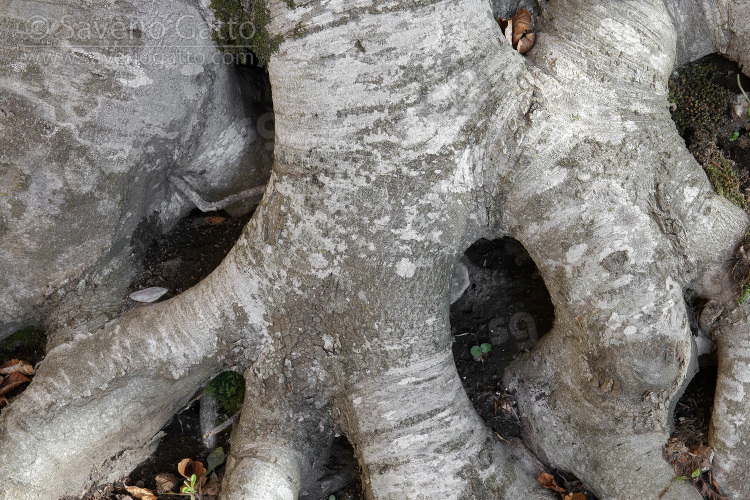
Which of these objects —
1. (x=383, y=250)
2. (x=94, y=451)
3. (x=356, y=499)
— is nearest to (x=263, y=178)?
(x=383, y=250)

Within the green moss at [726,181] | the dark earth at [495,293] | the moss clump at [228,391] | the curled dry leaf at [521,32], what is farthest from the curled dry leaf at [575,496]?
the curled dry leaf at [521,32]

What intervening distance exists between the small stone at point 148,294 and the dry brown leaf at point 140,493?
98 cm

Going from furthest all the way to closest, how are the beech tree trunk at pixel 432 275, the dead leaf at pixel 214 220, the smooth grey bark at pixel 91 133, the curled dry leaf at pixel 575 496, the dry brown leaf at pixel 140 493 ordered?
the dead leaf at pixel 214 220 < the dry brown leaf at pixel 140 493 < the curled dry leaf at pixel 575 496 < the smooth grey bark at pixel 91 133 < the beech tree trunk at pixel 432 275

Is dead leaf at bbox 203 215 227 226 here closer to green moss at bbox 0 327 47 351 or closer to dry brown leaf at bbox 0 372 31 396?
green moss at bbox 0 327 47 351

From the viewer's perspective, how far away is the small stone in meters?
2.92

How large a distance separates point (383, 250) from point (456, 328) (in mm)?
986

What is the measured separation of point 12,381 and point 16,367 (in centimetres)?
8

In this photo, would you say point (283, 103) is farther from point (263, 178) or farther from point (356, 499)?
point (356, 499)

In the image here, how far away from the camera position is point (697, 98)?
2.92 m

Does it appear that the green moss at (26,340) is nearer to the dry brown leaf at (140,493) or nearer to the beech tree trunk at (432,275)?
the beech tree trunk at (432,275)

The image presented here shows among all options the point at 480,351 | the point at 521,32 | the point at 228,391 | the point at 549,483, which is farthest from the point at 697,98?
the point at 228,391

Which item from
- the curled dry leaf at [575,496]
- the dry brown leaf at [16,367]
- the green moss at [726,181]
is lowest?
the curled dry leaf at [575,496]

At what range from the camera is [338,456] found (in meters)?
3.10

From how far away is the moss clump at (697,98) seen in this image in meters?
2.90
